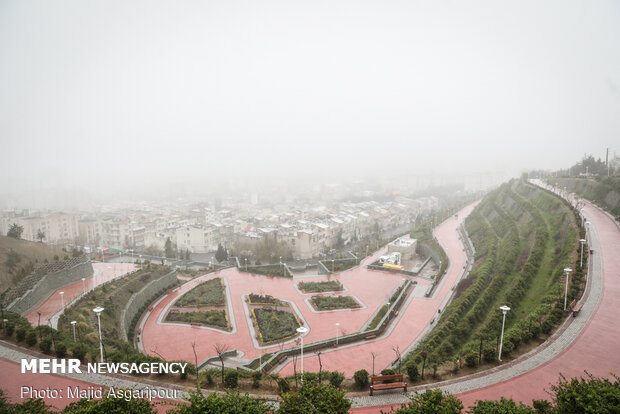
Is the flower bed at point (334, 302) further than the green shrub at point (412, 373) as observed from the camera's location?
Yes

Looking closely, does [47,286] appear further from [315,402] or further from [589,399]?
[589,399]

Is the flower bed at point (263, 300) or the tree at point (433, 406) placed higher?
the tree at point (433, 406)

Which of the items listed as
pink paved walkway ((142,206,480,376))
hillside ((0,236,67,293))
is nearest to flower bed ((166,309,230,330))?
pink paved walkway ((142,206,480,376))

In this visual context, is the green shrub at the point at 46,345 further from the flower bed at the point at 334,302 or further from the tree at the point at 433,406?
the flower bed at the point at 334,302

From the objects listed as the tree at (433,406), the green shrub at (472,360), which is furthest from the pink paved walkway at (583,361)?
the tree at (433,406)

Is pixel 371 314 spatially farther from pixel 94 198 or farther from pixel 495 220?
pixel 94 198

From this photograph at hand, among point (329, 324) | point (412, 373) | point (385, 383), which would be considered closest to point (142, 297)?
point (329, 324)

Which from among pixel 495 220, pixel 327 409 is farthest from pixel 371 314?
pixel 495 220
